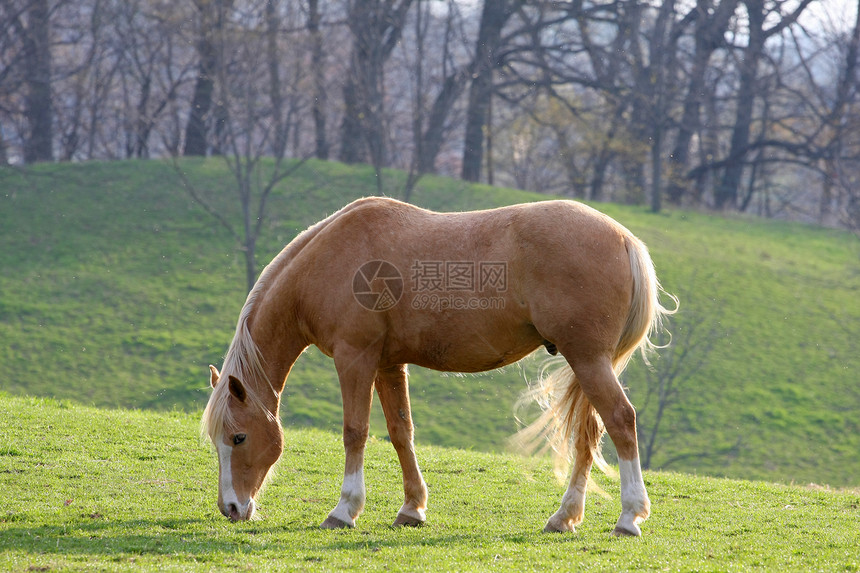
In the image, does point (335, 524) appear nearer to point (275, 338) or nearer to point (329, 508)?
point (329, 508)

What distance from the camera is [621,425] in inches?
198

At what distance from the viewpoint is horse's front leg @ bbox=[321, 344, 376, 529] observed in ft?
17.9

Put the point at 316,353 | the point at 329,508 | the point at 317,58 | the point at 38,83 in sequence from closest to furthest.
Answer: the point at 329,508, the point at 316,353, the point at 317,58, the point at 38,83

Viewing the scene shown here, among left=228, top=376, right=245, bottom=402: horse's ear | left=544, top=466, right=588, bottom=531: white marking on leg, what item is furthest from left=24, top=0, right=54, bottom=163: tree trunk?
left=544, top=466, right=588, bottom=531: white marking on leg

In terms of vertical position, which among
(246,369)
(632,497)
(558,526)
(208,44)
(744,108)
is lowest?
(558,526)

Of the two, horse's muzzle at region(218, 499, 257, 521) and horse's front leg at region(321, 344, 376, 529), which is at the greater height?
horse's front leg at region(321, 344, 376, 529)

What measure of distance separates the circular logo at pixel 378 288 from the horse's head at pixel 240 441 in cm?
110

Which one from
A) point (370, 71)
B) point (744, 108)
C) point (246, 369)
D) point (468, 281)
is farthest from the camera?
point (744, 108)

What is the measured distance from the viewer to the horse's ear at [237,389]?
18.2 feet

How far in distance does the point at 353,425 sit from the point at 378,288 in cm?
101

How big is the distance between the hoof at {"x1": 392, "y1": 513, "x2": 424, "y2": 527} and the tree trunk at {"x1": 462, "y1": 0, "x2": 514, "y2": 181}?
20.1 metres

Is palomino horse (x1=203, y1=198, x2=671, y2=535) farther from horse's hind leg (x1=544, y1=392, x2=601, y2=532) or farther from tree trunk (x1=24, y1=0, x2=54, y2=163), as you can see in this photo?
tree trunk (x1=24, y1=0, x2=54, y2=163)

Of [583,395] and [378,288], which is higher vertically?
[378,288]

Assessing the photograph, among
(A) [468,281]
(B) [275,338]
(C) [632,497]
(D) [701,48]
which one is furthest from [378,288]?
(D) [701,48]
